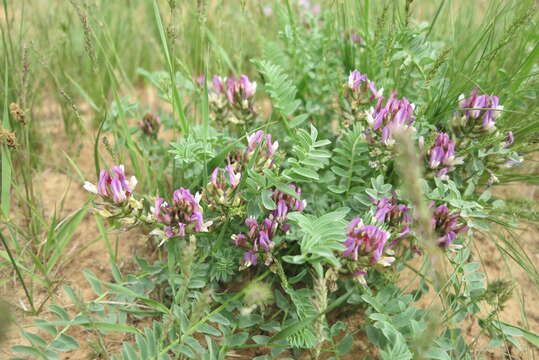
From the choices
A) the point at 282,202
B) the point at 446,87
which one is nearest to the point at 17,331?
the point at 282,202

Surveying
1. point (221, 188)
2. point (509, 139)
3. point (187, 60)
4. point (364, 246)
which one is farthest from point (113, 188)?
point (187, 60)

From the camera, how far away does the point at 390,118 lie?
1.84 meters

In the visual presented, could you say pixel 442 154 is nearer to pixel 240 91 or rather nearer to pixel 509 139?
pixel 509 139

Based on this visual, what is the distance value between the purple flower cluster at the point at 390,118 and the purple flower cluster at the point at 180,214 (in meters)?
0.78

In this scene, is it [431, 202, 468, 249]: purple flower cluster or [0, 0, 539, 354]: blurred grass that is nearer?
[431, 202, 468, 249]: purple flower cluster

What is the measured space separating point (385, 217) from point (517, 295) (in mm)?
804

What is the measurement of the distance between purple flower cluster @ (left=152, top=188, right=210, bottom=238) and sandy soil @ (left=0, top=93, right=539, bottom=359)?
0.39 ft

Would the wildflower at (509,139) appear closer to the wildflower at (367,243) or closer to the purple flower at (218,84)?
the wildflower at (367,243)

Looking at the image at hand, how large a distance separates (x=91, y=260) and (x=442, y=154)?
5.36 feet

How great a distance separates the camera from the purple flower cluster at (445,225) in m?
1.72

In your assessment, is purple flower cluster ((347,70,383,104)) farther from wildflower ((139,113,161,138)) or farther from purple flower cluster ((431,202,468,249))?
wildflower ((139,113,161,138))

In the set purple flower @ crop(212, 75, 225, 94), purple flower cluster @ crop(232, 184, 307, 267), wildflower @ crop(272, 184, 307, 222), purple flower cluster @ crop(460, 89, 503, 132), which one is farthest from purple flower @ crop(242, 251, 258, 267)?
purple flower cluster @ crop(460, 89, 503, 132)

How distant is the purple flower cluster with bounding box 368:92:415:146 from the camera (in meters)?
1.81

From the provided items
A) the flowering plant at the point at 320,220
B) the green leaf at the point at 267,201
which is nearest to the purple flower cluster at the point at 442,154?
the flowering plant at the point at 320,220
